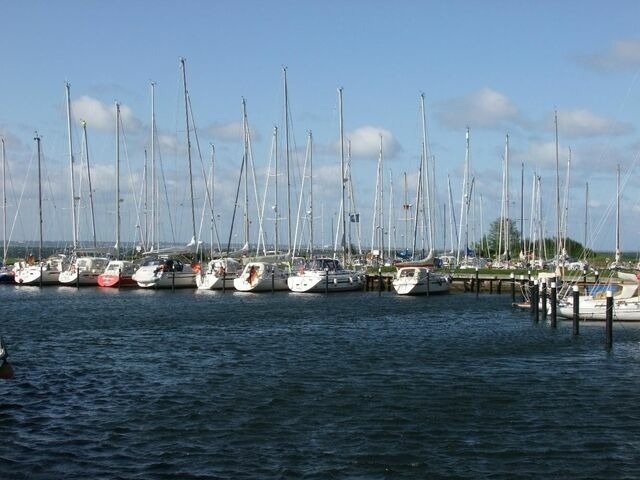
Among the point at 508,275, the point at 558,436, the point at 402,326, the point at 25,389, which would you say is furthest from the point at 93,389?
the point at 508,275

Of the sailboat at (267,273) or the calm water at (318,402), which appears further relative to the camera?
the sailboat at (267,273)

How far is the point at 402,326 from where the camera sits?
47594 mm

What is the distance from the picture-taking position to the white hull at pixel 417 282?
71875 millimetres

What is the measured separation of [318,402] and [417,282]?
47453mm

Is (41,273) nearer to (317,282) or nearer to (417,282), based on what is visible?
(317,282)

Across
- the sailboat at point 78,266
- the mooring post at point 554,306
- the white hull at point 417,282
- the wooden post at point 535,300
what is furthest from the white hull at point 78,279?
the mooring post at point 554,306

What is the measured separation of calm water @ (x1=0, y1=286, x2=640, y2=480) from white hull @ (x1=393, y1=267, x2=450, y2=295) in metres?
24.5

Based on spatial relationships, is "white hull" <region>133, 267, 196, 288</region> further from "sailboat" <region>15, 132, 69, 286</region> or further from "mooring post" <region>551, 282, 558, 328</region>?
"mooring post" <region>551, 282, 558, 328</region>

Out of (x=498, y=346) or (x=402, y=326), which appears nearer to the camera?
(x=498, y=346)

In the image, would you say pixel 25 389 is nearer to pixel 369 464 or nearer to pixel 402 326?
pixel 369 464

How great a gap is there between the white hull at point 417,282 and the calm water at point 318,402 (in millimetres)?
24478

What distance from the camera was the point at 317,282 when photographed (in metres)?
73.4

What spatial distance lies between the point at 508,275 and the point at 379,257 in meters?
27.6

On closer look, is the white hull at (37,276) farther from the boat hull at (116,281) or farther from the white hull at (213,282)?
the white hull at (213,282)
